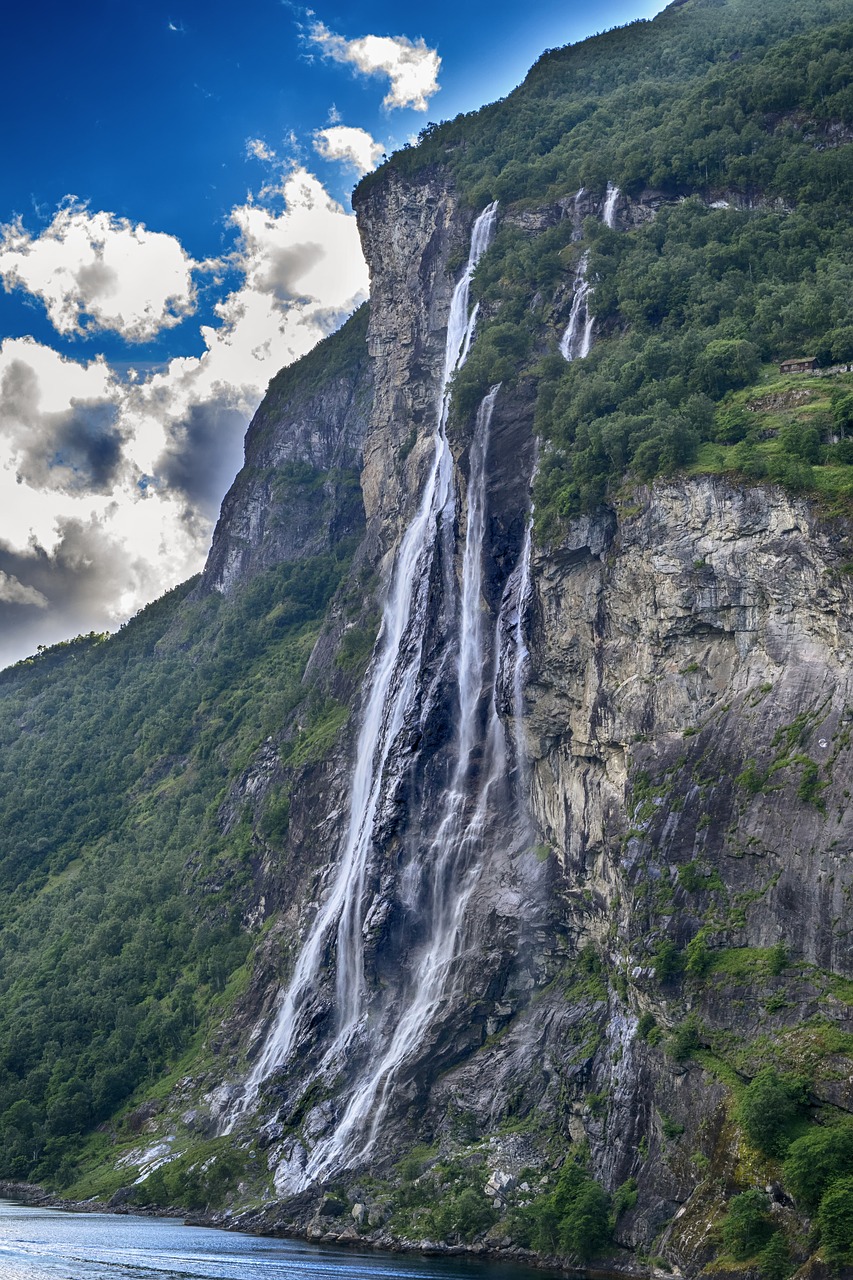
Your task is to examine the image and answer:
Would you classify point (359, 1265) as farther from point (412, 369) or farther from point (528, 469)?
point (412, 369)

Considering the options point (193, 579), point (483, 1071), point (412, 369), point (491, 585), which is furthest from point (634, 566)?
point (193, 579)

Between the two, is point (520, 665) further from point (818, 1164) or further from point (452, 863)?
point (818, 1164)

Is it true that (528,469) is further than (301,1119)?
Yes

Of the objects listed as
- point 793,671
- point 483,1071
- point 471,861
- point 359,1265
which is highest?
point 793,671

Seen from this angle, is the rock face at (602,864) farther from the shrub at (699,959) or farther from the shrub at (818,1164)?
the shrub at (818,1164)

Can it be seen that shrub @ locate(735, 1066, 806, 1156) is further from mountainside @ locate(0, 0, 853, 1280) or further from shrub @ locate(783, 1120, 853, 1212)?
shrub @ locate(783, 1120, 853, 1212)

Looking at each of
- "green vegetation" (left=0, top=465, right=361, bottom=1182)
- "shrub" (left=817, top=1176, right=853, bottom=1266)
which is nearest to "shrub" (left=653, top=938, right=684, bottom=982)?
"shrub" (left=817, top=1176, right=853, bottom=1266)

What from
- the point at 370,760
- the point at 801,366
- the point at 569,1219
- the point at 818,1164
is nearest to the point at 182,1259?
the point at 569,1219
